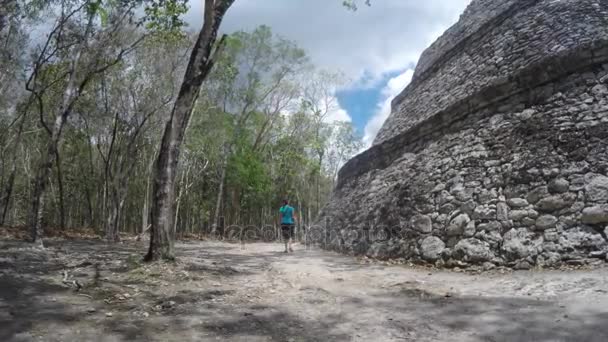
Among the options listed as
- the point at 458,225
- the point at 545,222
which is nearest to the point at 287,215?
the point at 458,225

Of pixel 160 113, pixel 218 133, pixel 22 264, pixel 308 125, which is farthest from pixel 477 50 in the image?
pixel 308 125

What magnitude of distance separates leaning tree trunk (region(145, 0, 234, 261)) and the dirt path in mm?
417

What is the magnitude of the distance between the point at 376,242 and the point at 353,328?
5029 millimetres

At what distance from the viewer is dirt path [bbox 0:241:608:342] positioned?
3.50 m

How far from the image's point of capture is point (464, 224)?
264 inches

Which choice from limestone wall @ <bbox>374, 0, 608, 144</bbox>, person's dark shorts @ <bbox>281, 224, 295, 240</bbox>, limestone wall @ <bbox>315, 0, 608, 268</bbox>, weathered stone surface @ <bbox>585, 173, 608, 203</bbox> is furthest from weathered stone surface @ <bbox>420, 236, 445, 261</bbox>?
person's dark shorts @ <bbox>281, 224, 295, 240</bbox>

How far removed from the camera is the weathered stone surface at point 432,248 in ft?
22.3

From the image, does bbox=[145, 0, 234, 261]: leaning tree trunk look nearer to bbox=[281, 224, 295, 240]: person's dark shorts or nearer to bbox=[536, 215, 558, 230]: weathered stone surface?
bbox=[281, 224, 295, 240]: person's dark shorts

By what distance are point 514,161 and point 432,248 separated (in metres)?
2.05

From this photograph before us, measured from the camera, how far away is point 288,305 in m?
4.63

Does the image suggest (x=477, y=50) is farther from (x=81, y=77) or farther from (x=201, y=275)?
(x=81, y=77)

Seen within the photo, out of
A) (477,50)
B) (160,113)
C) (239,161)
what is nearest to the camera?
(477,50)

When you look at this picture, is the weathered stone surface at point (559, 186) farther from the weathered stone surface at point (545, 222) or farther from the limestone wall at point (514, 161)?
the weathered stone surface at point (545, 222)

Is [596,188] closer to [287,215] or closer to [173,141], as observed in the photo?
[173,141]
